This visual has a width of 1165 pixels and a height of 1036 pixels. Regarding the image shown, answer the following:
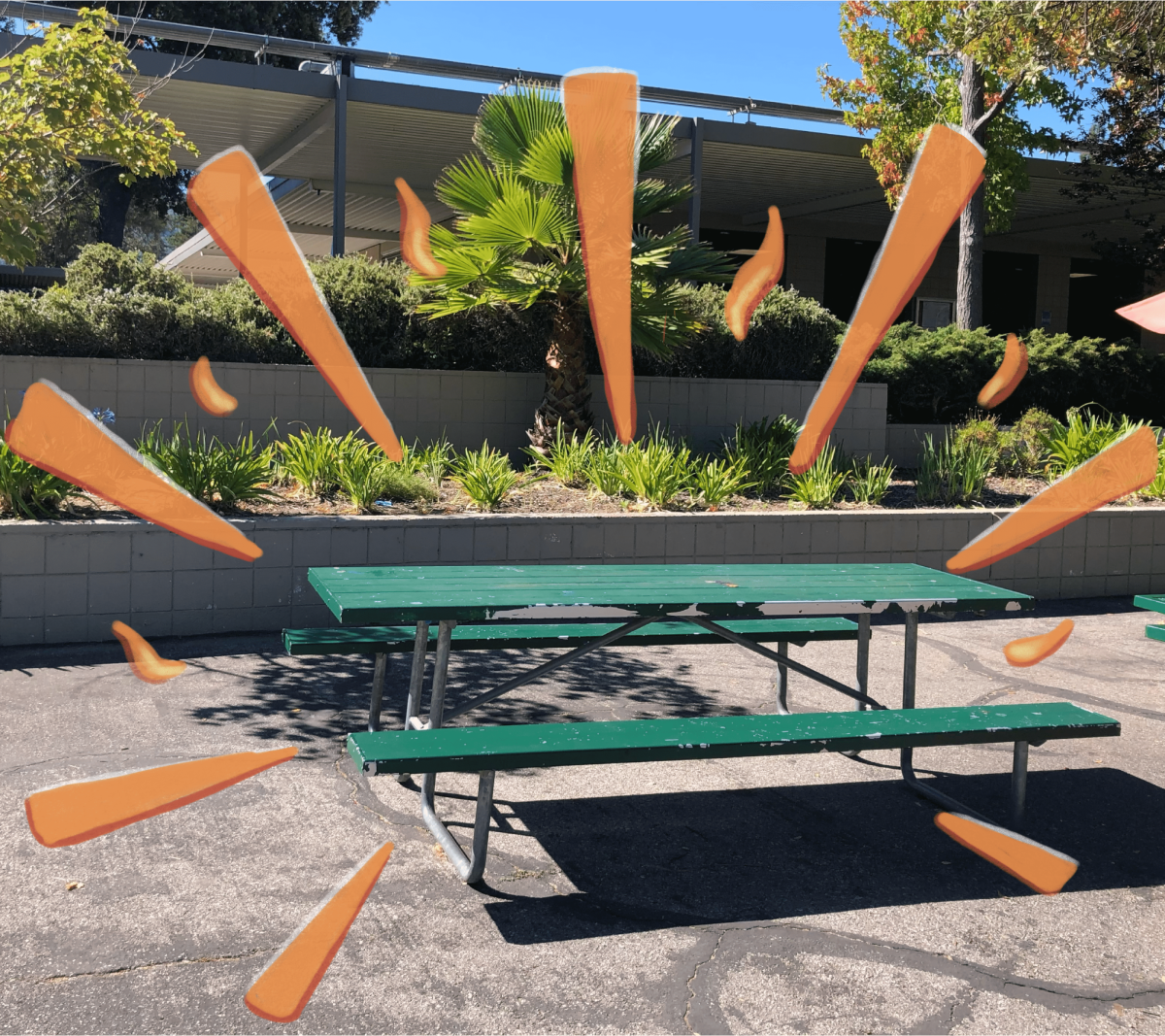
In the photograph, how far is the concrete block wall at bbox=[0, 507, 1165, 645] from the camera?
666 centimetres

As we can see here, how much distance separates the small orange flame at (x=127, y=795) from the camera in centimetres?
400

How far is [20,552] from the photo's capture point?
21.5 ft

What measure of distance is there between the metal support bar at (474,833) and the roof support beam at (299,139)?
38.9 feet

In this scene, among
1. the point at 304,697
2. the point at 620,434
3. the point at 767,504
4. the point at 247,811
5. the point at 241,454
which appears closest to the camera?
the point at 247,811

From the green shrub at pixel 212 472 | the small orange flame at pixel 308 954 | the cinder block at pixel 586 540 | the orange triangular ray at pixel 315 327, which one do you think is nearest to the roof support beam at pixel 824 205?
the orange triangular ray at pixel 315 327

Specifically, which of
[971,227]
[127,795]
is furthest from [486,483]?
[971,227]

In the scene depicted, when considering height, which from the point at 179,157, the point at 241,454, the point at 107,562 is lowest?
the point at 107,562

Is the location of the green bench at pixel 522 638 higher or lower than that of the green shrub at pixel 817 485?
lower

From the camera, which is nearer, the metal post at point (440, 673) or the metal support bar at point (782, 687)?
the metal post at point (440, 673)

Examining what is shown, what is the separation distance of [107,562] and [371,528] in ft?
5.46

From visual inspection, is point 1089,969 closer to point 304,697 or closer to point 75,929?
point 75,929

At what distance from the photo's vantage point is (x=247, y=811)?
4195mm

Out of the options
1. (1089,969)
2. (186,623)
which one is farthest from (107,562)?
(1089,969)

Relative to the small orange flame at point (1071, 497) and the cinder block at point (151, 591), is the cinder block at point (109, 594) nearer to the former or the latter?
the cinder block at point (151, 591)
